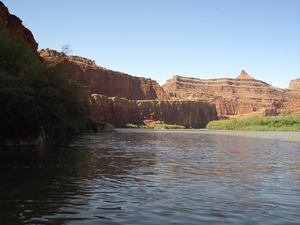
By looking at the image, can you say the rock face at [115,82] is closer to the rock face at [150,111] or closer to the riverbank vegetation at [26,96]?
the rock face at [150,111]

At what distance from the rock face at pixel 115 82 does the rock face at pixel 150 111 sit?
18.8 metres

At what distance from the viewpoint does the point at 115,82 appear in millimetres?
166250

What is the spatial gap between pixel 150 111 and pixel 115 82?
3149cm

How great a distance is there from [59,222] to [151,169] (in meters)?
7.50

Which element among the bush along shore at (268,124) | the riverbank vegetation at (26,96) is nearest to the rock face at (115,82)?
the bush along shore at (268,124)

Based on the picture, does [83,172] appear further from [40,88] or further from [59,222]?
[40,88]

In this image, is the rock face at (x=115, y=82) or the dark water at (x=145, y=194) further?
the rock face at (x=115, y=82)

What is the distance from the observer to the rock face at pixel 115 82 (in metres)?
149

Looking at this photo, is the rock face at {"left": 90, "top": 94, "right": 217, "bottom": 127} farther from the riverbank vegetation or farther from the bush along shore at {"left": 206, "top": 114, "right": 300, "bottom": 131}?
the riverbank vegetation

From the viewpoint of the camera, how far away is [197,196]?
8.84 meters

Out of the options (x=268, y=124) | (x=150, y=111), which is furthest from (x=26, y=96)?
(x=150, y=111)

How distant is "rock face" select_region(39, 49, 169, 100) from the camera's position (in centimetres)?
14880

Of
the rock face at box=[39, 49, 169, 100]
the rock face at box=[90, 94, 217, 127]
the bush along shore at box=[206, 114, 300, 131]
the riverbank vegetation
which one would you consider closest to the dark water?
the riverbank vegetation

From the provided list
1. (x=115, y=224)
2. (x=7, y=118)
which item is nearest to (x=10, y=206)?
(x=115, y=224)
